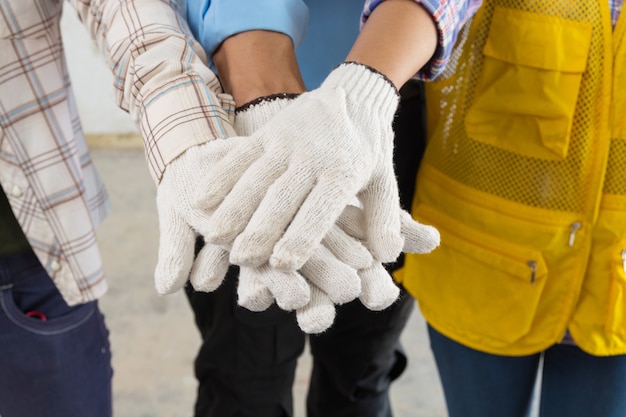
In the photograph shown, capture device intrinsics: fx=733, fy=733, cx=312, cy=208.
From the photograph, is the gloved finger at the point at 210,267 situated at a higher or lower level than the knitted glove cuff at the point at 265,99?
lower

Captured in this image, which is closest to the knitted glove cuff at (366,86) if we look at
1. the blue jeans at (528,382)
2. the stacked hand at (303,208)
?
the stacked hand at (303,208)

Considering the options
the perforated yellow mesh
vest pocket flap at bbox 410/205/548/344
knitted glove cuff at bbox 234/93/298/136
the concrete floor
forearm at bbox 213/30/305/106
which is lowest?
the concrete floor

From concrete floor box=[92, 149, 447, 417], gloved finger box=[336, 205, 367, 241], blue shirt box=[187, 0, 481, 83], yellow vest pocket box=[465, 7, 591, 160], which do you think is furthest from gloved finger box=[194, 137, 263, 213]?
concrete floor box=[92, 149, 447, 417]

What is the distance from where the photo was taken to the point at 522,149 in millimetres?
920

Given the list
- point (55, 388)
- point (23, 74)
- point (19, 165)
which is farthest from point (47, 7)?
point (55, 388)

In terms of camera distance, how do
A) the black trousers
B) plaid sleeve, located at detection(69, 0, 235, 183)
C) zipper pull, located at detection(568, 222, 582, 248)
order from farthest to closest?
1. the black trousers
2. zipper pull, located at detection(568, 222, 582, 248)
3. plaid sleeve, located at detection(69, 0, 235, 183)

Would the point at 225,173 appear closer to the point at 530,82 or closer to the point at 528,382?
the point at 530,82

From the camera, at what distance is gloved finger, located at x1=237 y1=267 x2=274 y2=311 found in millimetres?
Answer: 692

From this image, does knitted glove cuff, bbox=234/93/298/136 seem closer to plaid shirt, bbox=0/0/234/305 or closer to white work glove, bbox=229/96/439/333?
plaid shirt, bbox=0/0/234/305

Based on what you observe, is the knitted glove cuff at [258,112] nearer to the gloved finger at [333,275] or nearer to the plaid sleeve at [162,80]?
the plaid sleeve at [162,80]

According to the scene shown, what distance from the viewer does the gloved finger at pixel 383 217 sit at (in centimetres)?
71

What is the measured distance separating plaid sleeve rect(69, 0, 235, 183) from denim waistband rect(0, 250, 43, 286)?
0.28 m

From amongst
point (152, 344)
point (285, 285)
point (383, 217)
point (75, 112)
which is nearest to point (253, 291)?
point (285, 285)

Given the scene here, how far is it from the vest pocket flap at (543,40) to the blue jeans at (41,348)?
2.26 ft
